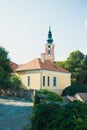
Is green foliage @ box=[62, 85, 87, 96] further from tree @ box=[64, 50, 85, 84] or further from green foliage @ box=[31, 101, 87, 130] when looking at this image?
green foliage @ box=[31, 101, 87, 130]

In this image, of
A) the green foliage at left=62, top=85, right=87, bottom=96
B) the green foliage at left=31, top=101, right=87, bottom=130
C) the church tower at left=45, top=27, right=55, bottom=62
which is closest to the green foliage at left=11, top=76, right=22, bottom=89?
the green foliage at left=62, top=85, right=87, bottom=96

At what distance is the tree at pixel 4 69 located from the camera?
120 feet

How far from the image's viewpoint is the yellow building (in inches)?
1774

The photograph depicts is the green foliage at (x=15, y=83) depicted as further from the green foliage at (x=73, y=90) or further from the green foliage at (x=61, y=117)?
the green foliage at (x=61, y=117)

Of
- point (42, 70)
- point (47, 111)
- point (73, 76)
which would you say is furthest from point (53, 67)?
point (47, 111)

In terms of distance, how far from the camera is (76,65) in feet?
191

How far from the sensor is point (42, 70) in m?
45.0

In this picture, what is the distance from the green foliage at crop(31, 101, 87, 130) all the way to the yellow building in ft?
119

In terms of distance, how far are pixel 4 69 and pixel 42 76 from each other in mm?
8488

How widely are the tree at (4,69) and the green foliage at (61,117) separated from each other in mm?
28071

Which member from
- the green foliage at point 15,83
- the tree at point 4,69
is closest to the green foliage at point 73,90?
the green foliage at point 15,83

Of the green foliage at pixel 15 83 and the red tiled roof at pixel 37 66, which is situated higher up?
the red tiled roof at pixel 37 66

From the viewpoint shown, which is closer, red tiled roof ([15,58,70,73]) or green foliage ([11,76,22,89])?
green foliage ([11,76,22,89])

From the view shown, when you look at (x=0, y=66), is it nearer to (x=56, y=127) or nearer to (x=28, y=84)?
(x=28, y=84)
